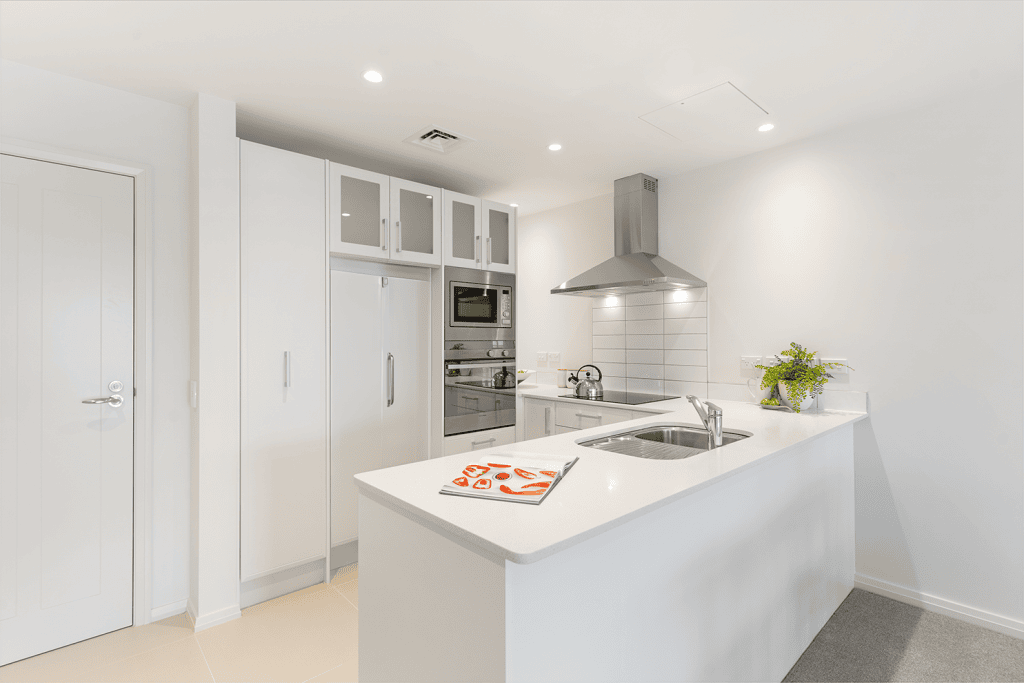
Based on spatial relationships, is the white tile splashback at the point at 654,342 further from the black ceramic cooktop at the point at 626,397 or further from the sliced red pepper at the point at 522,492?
the sliced red pepper at the point at 522,492

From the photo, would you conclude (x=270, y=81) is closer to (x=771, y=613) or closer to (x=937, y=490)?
(x=771, y=613)

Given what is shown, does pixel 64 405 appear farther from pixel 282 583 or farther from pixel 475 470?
pixel 475 470

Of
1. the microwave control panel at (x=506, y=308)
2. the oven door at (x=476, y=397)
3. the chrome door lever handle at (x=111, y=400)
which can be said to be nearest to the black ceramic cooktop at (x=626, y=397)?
the oven door at (x=476, y=397)

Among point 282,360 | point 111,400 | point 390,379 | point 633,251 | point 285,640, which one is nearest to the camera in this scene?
point 285,640

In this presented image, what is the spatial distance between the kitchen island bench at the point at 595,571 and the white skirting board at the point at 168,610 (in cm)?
153

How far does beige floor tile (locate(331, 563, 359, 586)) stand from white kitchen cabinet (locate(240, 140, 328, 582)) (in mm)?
190

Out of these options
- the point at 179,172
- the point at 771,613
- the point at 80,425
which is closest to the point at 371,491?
the point at 771,613

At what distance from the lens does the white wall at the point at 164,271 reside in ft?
7.05

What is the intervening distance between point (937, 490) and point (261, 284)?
3394mm

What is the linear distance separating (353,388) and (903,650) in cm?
282

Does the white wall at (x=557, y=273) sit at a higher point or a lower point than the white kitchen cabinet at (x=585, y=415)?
higher

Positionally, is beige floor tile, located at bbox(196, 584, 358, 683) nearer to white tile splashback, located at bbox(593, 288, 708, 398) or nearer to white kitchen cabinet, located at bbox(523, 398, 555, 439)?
white kitchen cabinet, located at bbox(523, 398, 555, 439)

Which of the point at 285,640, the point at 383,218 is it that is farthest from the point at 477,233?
the point at 285,640

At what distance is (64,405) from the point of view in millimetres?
2047
